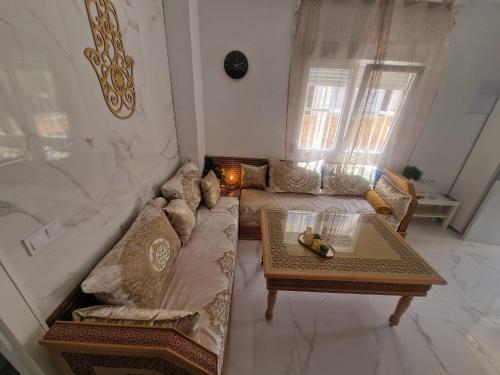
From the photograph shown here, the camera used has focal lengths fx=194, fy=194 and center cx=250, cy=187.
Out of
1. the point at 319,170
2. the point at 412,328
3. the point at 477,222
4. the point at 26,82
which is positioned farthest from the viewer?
the point at 319,170

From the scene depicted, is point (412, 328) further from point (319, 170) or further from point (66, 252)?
point (66, 252)

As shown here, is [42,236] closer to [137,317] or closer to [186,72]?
[137,317]

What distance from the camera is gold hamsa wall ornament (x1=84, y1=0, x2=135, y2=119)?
1013mm

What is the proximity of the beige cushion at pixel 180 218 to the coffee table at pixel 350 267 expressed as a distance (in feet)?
2.04

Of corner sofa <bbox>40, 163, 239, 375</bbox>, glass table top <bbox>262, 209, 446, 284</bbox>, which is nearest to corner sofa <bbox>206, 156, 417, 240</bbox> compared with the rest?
glass table top <bbox>262, 209, 446, 284</bbox>

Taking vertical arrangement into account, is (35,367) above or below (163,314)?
below

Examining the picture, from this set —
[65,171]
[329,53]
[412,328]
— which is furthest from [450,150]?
[65,171]

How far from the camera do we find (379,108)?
2309 mm

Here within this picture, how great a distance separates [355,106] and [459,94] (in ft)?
4.03

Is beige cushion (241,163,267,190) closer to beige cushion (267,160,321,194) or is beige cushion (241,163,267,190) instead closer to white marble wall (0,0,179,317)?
beige cushion (267,160,321,194)

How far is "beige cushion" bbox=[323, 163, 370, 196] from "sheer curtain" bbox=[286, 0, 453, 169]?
0.18 meters

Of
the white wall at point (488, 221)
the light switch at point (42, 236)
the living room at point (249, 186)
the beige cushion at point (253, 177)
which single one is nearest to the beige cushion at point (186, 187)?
the living room at point (249, 186)

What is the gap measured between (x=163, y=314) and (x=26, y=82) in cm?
105

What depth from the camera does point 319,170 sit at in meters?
2.53
